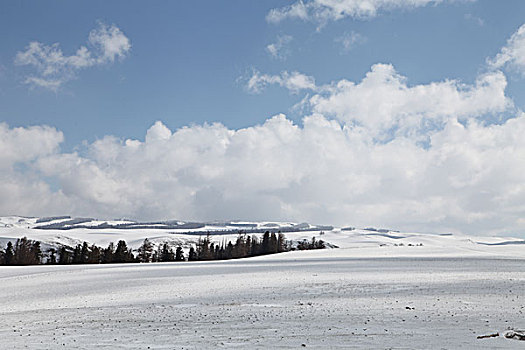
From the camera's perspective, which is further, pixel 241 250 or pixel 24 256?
pixel 241 250

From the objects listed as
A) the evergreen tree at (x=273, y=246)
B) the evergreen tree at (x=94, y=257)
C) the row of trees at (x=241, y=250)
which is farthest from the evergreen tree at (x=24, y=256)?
the evergreen tree at (x=273, y=246)

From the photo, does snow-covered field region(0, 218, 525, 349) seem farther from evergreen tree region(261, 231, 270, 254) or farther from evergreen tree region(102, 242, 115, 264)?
evergreen tree region(261, 231, 270, 254)

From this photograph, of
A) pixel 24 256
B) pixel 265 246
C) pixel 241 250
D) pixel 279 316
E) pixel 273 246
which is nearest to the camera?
pixel 279 316

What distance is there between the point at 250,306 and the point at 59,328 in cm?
747

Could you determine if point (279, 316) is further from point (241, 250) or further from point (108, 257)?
point (241, 250)

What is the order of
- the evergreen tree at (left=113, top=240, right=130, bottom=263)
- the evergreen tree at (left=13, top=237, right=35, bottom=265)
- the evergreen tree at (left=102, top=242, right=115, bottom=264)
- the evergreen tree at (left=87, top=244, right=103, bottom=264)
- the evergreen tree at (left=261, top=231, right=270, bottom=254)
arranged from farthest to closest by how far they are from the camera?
the evergreen tree at (left=261, top=231, right=270, bottom=254) < the evergreen tree at (left=13, top=237, right=35, bottom=265) < the evergreen tree at (left=113, top=240, right=130, bottom=263) < the evergreen tree at (left=102, top=242, right=115, bottom=264) < the evergreen tree at (left=87, top=244, right=103, bottom=264)

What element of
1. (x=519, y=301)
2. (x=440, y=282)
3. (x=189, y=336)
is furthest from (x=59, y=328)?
(x=440, y=282)

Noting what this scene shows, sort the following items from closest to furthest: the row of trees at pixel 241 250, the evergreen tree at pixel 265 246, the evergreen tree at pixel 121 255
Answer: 1. the evergreen tree at pixel 121 255
2. the row of trees at pixel 241 250
3. the evergreen tree at pixel 265 246

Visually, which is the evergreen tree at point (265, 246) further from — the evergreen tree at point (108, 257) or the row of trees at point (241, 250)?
the evergreen tree at point (108, 257)

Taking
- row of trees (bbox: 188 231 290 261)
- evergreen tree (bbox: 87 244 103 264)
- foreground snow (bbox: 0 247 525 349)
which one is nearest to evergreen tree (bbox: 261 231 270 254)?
row of trees (bbox: 188 231 290 261)

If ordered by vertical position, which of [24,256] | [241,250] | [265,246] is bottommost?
[24,256]

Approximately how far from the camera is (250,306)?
19.2 meters

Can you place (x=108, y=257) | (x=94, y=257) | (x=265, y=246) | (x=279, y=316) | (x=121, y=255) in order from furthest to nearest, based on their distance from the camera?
1. (x=265, y=246)
2. (x=121, y=255)
3. (x=108, y=257)
4. (x=94, y=257)
5. (x=279, y=316)

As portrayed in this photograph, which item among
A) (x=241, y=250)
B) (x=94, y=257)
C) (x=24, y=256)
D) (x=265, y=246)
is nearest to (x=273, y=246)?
(x=265, y=246)
